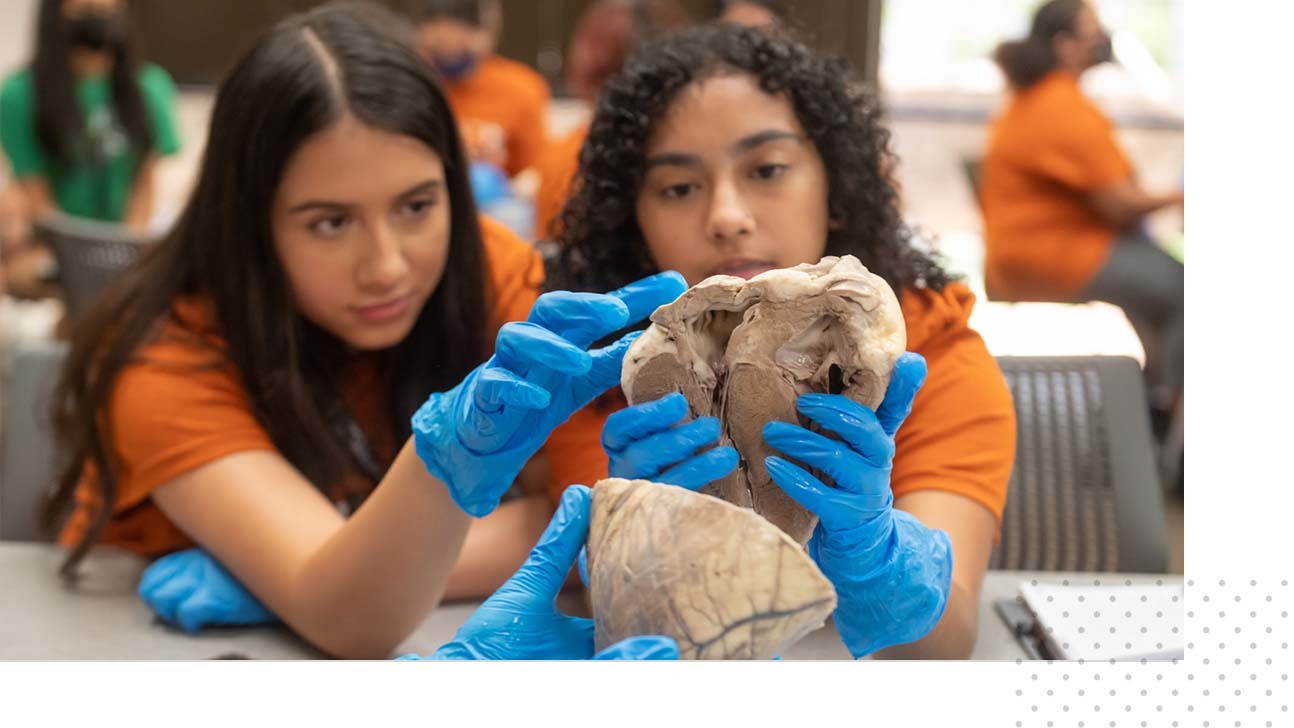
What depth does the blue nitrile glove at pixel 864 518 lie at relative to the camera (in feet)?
2.52

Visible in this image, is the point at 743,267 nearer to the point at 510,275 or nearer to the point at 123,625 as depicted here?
the point at 510,275

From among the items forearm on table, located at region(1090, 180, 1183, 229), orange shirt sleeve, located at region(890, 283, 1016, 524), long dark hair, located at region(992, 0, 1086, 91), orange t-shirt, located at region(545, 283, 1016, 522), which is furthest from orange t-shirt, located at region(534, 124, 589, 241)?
long dark hair, located at region(992, 0, 1086, 91)

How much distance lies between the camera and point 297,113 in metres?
1.09

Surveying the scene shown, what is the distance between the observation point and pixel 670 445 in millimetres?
791

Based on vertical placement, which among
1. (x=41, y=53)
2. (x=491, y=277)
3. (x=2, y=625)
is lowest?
(x=2, y=625)

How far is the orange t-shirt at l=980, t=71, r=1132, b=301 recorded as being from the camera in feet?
4.50

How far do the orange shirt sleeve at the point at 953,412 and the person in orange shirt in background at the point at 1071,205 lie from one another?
0.59 ft

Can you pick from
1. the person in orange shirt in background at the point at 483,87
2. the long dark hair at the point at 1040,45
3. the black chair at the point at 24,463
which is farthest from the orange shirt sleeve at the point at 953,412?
the person in orange shirt in background at the point at 483,87

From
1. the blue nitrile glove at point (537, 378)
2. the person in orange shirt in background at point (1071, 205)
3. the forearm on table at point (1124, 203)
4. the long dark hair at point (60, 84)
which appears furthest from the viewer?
the long dark hair at point (60, 84)

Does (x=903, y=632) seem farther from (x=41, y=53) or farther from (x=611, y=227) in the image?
(x=41, y=53)

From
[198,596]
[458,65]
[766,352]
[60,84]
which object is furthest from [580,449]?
[458,65]
